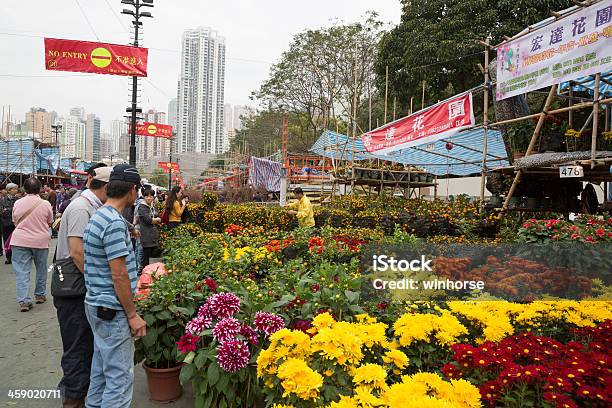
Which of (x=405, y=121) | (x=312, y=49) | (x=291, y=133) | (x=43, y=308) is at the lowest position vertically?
(x=43, y=308)

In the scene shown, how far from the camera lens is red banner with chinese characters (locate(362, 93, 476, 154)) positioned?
23.8 ft

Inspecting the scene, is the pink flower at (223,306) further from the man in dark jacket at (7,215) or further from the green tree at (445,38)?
the green tree at (445,38)

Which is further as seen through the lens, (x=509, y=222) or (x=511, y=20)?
(x=511, y=20)

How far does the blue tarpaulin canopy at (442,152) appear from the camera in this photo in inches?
509

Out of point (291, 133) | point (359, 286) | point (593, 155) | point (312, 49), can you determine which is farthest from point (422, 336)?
point (291, 133)

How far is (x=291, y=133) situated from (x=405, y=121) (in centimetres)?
2775

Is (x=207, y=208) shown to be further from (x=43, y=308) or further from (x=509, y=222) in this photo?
(x=509, y=222)

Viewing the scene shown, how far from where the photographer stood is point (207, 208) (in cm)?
1104

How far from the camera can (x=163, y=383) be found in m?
3.23

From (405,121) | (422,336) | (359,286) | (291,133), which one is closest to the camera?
(422,336)

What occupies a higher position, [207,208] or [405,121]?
[405,121]

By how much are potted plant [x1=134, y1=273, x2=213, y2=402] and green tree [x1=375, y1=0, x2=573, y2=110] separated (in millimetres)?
14150

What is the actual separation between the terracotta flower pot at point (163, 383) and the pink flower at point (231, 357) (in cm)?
102

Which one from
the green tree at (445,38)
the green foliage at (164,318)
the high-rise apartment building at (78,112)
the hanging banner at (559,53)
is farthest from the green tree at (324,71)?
the high-rise apartment building at (78,112)
